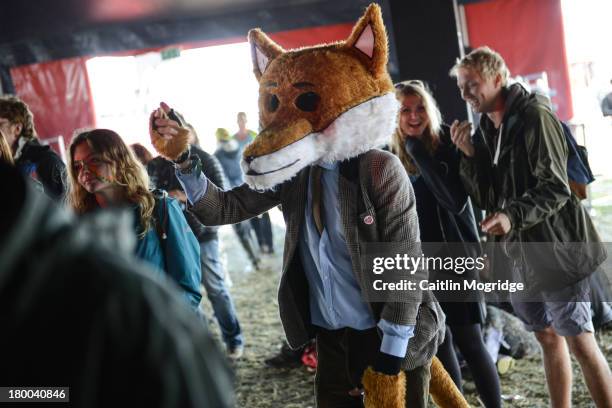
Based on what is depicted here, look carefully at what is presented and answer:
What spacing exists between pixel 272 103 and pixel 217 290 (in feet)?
7.56

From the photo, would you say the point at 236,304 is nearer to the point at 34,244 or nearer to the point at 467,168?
the point at 467,168

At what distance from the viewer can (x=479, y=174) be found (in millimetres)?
2490

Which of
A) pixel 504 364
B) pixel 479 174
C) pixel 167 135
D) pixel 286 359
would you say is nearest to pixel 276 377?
pixel 286 359

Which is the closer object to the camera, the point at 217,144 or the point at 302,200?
the point at 302,200

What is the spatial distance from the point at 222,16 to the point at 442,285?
4332 millimetres

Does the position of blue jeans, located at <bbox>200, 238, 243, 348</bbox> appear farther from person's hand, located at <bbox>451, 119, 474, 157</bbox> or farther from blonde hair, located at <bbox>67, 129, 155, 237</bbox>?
person's hand, located at <bbox>451, 119, 474, 157</bbox>

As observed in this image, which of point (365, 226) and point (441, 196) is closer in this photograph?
point (365, 226)

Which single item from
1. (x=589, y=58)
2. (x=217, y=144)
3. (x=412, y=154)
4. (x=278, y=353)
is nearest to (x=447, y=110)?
(x=412, y=154)

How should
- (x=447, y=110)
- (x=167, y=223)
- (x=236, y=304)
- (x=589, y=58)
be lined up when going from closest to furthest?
(x=167, y=223), (x=447, y=110), (x=236, y=304), (x=589, y=58)

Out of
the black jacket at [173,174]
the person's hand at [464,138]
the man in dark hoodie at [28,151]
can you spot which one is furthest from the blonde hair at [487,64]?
the man in dark hoodie at [28,151]

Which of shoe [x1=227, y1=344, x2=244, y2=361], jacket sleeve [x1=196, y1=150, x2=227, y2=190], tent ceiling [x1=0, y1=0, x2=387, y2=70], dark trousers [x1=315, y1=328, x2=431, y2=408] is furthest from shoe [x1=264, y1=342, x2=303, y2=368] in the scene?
Result: tent ceiling [x1=0, y1=0, x2=387, y2=70]

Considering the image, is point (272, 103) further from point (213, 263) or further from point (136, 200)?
point (213, 263)

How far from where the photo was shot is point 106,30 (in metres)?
6.21

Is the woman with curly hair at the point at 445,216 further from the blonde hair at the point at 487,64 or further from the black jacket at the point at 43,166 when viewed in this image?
the black jacket at the point at 43,166
